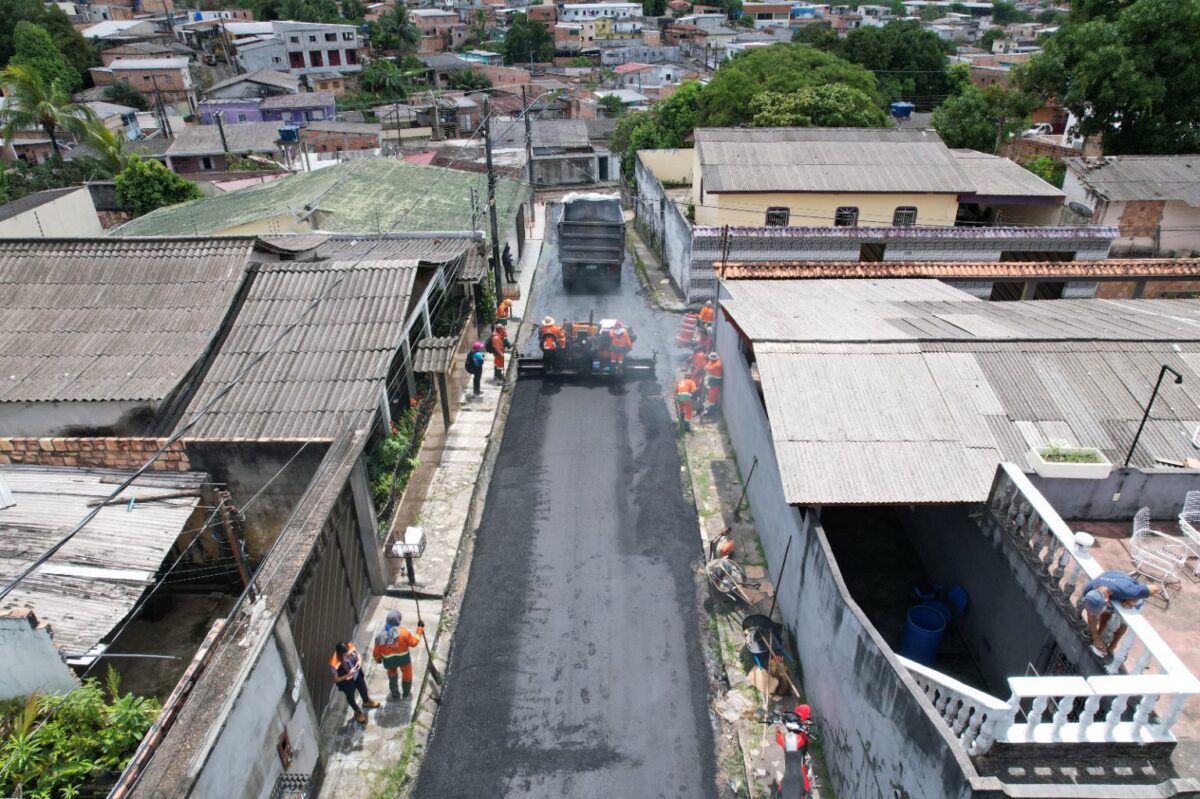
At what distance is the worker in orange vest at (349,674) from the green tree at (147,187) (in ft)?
85.7

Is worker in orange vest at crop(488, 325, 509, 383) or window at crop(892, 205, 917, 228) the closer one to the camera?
worker in orange vest at crop(488, 325, 509, 383)

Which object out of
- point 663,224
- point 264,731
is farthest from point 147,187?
point 264,731

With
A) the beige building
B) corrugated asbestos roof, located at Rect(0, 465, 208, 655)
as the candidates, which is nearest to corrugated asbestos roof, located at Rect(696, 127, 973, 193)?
the beige building

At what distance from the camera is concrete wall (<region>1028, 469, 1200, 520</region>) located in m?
8.62

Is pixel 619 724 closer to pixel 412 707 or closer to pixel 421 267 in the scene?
pixel 412 707

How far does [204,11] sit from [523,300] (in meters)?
99.5

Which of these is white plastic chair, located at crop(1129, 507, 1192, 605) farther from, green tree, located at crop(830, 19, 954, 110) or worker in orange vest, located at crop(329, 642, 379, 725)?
green tree, located at crop(830, 19, 954, 110)

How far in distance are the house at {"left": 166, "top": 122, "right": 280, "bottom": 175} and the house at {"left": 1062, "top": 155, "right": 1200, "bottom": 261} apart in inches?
1584

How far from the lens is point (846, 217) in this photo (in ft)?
80.9

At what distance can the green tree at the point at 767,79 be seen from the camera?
3288cm

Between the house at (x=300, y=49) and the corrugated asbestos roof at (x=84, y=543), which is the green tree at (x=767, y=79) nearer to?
the corrugated asbestos roof at (x=84, y=543)

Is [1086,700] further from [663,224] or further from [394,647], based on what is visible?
[663,224]

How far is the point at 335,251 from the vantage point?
17859 millimetres

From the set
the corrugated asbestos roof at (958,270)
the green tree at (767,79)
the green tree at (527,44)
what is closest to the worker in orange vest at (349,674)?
the corrugated asbestos roof at (958,270)
